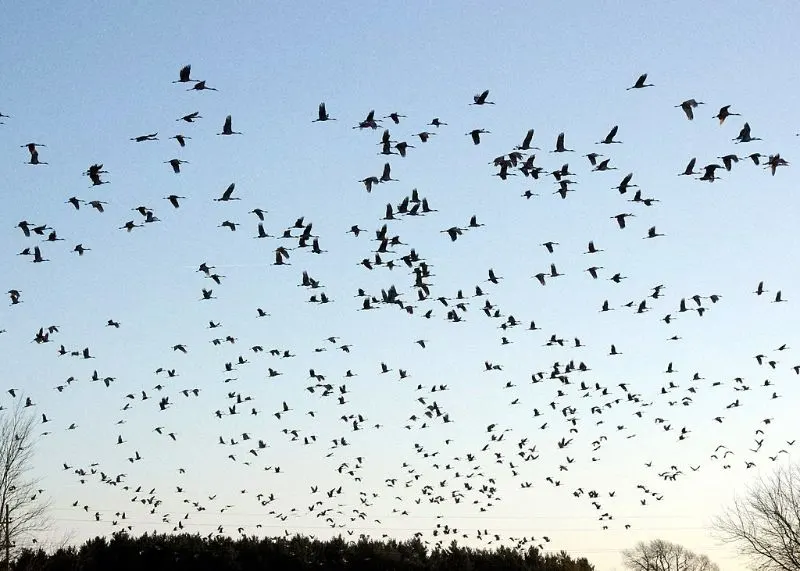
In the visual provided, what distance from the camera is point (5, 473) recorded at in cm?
4153

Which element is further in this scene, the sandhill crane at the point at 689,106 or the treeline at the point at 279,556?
the treeline at the point at 279,556

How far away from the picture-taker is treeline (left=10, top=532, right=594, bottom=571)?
123 feet

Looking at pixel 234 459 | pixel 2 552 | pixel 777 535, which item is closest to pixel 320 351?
pixel 234 459

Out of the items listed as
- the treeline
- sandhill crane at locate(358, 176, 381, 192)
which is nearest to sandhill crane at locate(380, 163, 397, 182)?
sandhill crane at locate(358, 176, 381, 192)

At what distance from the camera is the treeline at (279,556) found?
1478 inches

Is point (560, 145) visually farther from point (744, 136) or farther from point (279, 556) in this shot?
point (279, 556)

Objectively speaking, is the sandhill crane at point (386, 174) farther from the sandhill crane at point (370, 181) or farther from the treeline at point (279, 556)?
the treeline at point (279, 556)

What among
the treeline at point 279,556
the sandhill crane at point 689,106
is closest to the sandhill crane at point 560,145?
the sandhill crane at point 689,106

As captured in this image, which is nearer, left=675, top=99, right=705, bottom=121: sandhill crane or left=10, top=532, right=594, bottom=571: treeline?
left=675, top=99, right=705, bottom=121: sandhill crane

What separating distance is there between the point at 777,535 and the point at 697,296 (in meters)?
19.1

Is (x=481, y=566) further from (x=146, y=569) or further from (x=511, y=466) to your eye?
(x=146, y=569)

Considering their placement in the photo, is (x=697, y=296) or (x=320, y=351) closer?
(x=697, y=296)

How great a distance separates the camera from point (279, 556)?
38.2m

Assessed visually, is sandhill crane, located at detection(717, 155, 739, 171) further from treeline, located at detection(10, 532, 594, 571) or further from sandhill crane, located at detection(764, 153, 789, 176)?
treeline, located at detection(10, 532, 594, 571)
